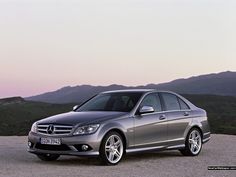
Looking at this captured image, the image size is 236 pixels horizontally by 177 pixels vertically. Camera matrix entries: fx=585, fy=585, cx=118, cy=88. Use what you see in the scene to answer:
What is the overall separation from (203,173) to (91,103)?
365 cm

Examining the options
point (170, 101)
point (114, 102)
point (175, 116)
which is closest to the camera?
point (114, 102)

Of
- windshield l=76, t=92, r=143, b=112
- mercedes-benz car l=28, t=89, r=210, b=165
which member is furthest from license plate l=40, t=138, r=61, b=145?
windshield l=76, t=92, r=143, b=112

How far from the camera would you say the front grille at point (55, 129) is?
38.1 ft

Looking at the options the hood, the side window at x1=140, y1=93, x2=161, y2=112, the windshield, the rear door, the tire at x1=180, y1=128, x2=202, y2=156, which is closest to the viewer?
the hood

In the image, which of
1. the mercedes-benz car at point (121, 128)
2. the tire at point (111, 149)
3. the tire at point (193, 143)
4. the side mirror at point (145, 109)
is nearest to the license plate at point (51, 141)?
the mercedes-benz car at point (121, 128)

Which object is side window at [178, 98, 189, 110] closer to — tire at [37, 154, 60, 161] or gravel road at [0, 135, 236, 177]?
gravel road at [0, 135, 236, 177]

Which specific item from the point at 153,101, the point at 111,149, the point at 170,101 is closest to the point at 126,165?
the point at 111,149

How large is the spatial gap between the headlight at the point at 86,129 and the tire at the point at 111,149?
29 cm

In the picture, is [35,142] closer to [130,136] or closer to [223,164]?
[130,136]

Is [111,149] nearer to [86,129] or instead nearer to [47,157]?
[86,129]

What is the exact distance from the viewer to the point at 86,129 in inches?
454

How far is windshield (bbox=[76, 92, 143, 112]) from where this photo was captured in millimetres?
12727

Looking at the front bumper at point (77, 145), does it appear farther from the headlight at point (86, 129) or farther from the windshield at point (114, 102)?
the windshield at point (114, 102)

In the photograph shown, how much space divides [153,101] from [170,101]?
0.66m
